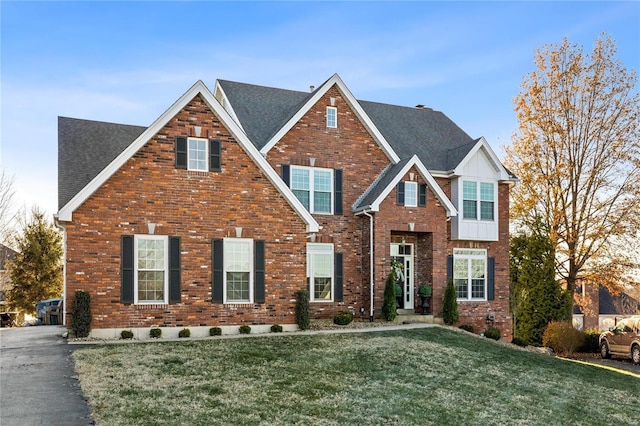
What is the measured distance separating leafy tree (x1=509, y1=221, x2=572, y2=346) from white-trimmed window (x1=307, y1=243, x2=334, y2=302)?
8784 millimetres

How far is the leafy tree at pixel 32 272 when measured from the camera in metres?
36.0

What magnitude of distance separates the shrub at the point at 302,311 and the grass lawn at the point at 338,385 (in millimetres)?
1631

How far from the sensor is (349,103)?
22734 mm

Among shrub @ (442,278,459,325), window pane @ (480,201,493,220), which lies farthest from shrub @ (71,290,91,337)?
window pane @ (480,201,493,220)

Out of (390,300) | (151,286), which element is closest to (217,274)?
(151,286)

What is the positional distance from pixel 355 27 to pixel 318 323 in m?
9.89

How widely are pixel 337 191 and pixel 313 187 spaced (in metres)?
0.93

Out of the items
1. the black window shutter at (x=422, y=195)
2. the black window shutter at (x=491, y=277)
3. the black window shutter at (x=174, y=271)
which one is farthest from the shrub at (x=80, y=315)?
the black window shutter at (x=491, y=277)

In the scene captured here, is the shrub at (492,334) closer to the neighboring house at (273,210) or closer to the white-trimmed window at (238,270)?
the neighboring house at (273,210)

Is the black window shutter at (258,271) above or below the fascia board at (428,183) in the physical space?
below

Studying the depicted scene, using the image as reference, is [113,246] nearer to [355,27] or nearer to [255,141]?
[255,141]

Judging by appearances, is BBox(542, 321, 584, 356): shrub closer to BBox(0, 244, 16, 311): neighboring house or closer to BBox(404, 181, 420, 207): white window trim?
BBox(404, 181, 420, 207): white window trim

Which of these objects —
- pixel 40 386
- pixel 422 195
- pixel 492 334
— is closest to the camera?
pixel 40 386

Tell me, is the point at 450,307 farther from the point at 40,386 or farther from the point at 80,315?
the point at 40,386
